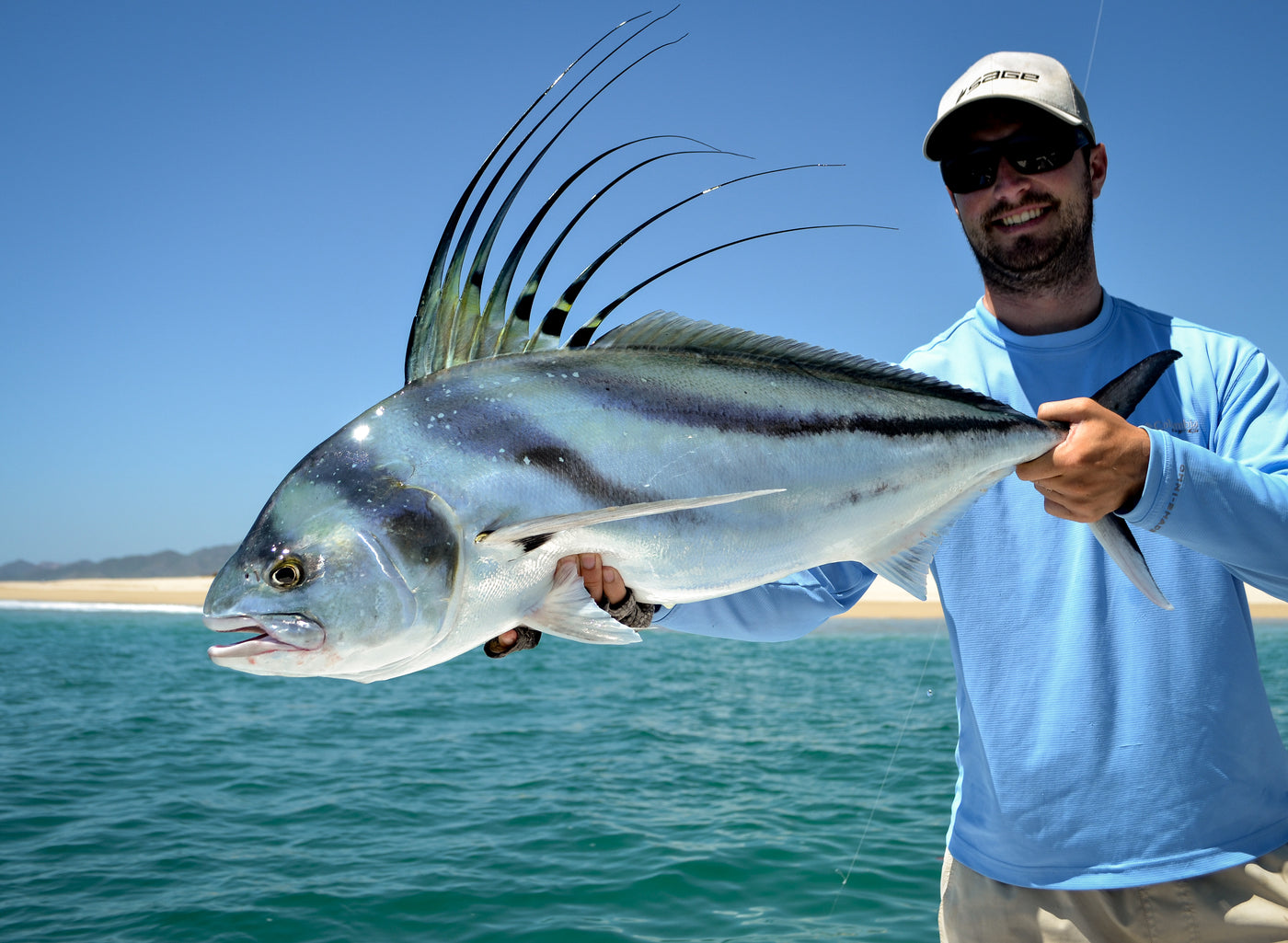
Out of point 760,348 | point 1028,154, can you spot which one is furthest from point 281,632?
point 1028,154

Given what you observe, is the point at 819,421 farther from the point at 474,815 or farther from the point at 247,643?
the point at 474,815

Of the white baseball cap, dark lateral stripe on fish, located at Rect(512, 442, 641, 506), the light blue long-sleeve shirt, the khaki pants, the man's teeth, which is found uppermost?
the white baseball cap

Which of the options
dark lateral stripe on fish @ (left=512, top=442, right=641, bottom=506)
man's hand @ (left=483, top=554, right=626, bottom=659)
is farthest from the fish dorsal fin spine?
man's hand @ (left=483, top=554, right=626, bottom=659)

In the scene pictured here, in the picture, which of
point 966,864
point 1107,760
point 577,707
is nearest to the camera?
point 1107,760

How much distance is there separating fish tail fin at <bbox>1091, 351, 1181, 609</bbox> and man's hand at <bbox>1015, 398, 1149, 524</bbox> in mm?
108

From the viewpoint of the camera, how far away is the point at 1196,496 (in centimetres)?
157

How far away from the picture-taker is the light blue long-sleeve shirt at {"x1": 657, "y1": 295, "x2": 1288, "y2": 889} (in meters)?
1.86

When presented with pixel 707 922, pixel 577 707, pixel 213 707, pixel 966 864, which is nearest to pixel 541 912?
pixel 707 922

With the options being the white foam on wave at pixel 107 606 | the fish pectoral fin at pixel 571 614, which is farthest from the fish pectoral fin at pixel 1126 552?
the white foam on wave at pixel 107 606

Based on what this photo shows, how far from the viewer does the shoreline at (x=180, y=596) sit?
36438 millimetres

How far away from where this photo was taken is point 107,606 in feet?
157

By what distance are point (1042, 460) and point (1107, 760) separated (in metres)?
0.77

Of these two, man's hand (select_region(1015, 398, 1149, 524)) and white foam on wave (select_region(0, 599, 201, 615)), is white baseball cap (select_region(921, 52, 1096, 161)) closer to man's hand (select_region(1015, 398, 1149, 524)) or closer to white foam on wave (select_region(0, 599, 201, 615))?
man's hand (select_region(1015, 398, 1149, 524))

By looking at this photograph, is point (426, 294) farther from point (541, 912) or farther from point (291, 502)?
point (541, 912)
